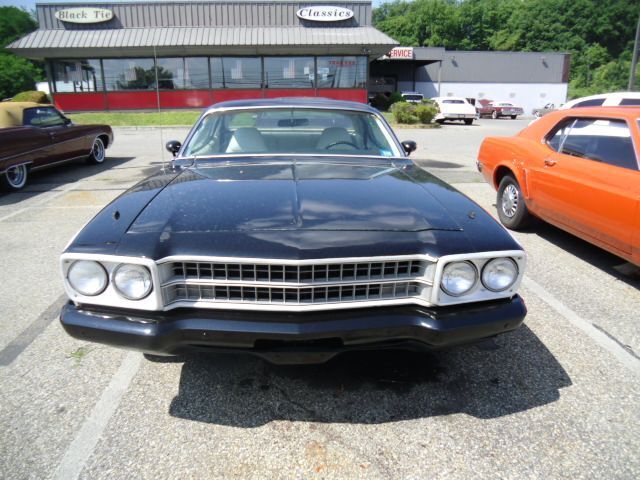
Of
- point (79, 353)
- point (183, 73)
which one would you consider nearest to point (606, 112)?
point (79, 353)

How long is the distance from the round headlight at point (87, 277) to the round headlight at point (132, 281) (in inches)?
2.7

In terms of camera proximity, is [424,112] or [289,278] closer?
[289,278]

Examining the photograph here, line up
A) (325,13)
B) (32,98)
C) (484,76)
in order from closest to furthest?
(32,98) → (325,13) → (484,76)

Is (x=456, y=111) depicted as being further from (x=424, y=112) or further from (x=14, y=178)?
(x=14, y=178)

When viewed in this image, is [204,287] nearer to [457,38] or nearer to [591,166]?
[591,166]

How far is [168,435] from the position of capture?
2.24 meters

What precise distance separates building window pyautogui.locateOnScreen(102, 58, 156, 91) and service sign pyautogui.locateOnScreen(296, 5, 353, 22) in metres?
9.07

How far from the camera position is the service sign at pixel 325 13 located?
1019 inches

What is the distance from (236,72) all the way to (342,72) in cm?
596

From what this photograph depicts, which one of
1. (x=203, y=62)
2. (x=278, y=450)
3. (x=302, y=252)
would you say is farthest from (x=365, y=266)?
(x=203, y=62)

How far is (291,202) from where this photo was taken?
2359 mm

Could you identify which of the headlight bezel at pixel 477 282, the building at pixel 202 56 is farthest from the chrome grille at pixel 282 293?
the building at pixel 202 56

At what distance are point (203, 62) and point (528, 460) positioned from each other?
1082 inches

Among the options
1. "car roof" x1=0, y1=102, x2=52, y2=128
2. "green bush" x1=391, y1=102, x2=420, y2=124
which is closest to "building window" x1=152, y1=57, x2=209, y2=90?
"green bush" x1=391, y1=102, x2=420, y2=124
